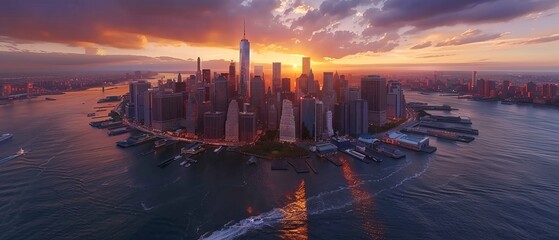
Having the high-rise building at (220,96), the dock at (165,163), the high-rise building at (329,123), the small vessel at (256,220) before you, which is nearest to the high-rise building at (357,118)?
the high-rise building at (329,123)

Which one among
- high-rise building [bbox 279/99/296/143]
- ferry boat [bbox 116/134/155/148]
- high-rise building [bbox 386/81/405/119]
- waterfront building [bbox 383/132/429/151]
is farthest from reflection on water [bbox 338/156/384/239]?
high-rise building [bbox 386/81/405/119]

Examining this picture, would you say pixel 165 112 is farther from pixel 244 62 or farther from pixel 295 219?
pixel 295 219

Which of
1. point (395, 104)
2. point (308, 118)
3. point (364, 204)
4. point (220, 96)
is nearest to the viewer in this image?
point (364, 204)

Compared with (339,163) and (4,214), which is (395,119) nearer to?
(339,163)

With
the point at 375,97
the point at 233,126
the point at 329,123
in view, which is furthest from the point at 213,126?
the point at 375,97

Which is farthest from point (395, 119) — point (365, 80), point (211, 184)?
point (211, 184)

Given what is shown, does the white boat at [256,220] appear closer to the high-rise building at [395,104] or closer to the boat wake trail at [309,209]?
the boat wake trail at [309,209]
